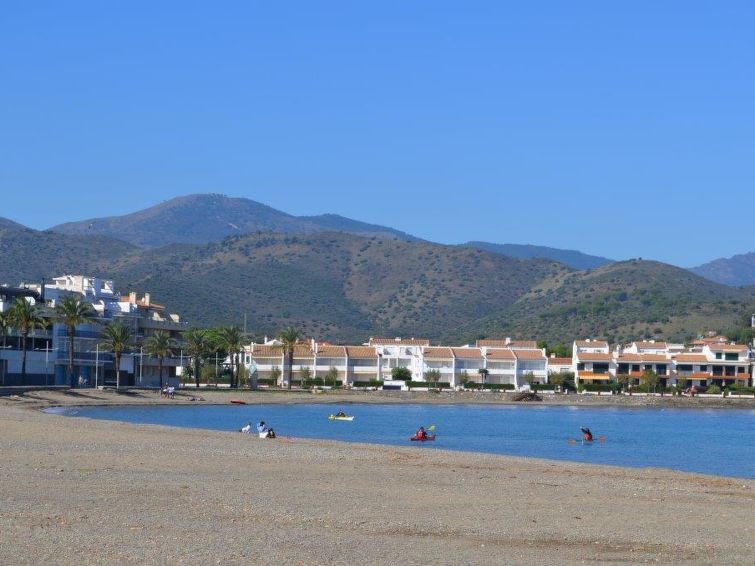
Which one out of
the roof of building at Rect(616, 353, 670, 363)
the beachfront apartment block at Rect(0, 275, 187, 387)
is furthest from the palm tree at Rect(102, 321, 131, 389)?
the roof of building at Rect(616, 353, 670, 363)

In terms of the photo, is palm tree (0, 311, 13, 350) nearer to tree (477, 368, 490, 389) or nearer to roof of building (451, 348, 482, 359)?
roof of building (451, 348, 482, 359)

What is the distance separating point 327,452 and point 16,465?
1408cm

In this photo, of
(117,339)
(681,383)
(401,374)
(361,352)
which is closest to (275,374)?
(361,352)

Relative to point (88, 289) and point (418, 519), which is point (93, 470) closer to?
point (418, 519)

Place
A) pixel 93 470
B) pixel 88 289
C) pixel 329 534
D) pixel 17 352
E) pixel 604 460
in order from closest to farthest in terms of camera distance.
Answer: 1. pixel 329 534
2. pixel 93 470
3. pixel 604 460
4. pixel 17 352
5. pixel 88 289

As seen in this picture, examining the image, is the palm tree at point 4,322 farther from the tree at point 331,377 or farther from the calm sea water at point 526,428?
the tree at point 331,377

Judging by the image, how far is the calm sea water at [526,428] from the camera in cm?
5281

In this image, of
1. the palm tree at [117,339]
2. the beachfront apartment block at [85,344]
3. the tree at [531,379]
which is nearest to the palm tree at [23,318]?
the beachfront apartment block at [85,344]

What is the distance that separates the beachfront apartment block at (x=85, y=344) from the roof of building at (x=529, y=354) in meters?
44.1

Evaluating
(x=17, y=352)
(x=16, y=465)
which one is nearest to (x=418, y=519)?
(x=16, y=465)

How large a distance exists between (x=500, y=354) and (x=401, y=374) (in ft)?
43.5

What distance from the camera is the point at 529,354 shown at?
6063 inches

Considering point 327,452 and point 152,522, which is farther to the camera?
point 327,452

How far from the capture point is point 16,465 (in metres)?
30.3
